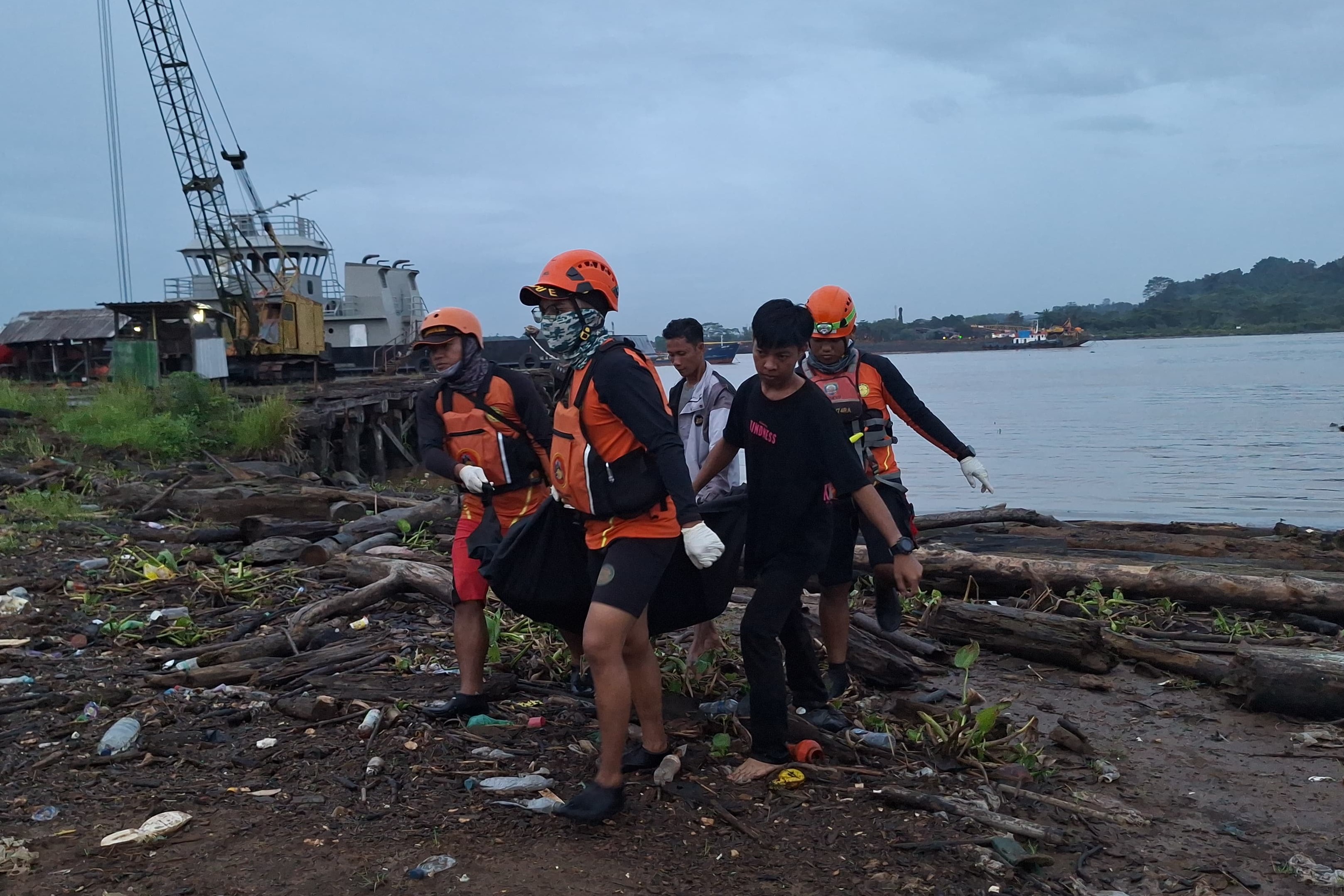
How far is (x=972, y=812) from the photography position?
4020 mm

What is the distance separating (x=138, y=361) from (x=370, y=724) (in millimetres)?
25137

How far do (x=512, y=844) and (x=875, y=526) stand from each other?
6.23 feet

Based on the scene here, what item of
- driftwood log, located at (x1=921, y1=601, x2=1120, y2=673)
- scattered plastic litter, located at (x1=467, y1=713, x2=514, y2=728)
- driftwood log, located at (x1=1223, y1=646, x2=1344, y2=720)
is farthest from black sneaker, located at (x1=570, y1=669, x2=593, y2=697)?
driftwood log, located at (x1=1223, y1=646, x2=1344, y2=720)

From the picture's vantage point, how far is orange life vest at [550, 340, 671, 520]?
156 inches

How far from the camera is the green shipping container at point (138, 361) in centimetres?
2602

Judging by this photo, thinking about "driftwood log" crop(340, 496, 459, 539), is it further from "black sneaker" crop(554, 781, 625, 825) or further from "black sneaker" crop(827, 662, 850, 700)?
"black sneaker" crop(554, 781, 625, 825)

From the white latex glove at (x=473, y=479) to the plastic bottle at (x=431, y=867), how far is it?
1.78 meters

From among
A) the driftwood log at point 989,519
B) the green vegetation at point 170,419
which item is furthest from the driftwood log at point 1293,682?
the green vegetation at point 170,419

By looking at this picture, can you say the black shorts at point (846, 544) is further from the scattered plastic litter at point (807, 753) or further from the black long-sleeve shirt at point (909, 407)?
the scattered plastic litter at point (807, 753)

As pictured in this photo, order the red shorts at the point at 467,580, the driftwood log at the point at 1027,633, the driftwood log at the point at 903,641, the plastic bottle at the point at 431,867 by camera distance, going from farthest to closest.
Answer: the driftwood log at the point at 903,641, the driftwood log at the point at 1027,633, the red shorts at the point at 467,580, the plastic bottle at the point at 431,867

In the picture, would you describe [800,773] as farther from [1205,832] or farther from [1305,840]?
[1305,840]

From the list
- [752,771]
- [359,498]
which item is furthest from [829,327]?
[359,498]

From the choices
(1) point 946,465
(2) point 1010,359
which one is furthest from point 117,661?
(2) point 1010,359

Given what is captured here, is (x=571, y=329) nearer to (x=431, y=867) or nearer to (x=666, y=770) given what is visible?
(x=666, y=770)
